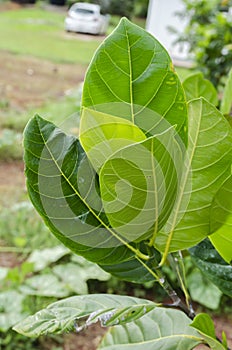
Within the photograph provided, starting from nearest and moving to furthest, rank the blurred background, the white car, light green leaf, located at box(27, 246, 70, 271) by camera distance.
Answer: the blurred background
light green leaf, located at box(27, 246, 70, 271)
the white car

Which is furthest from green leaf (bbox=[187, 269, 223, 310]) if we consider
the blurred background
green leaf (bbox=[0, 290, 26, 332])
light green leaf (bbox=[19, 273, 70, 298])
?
green leaf (bbox=[0, 290, 26, 332])

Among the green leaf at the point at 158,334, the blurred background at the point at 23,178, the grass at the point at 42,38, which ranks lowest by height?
the grass at the point at 42,38

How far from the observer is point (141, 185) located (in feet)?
0.90

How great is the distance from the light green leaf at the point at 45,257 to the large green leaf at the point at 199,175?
54.5 inches

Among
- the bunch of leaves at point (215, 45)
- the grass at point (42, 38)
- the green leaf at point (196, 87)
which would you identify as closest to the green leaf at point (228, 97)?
the green leaf at point (196, 87)

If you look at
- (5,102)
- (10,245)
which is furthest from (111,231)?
(5,102)

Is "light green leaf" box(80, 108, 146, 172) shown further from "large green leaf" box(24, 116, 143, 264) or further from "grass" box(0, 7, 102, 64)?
"grass" box(0, 7, 102, 64)

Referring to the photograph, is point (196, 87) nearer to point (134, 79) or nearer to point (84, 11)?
point (134, 79)

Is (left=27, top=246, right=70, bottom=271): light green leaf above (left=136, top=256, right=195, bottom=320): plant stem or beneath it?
beneath

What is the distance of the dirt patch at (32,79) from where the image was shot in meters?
5.12

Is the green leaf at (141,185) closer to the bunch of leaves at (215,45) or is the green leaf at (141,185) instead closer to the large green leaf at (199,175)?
the large green leaf at (199,175)

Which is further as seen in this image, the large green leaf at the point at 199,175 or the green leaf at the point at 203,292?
the green leaf at the point at 203,292

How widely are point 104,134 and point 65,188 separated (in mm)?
44

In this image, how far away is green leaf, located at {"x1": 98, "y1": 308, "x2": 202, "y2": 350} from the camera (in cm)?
37
